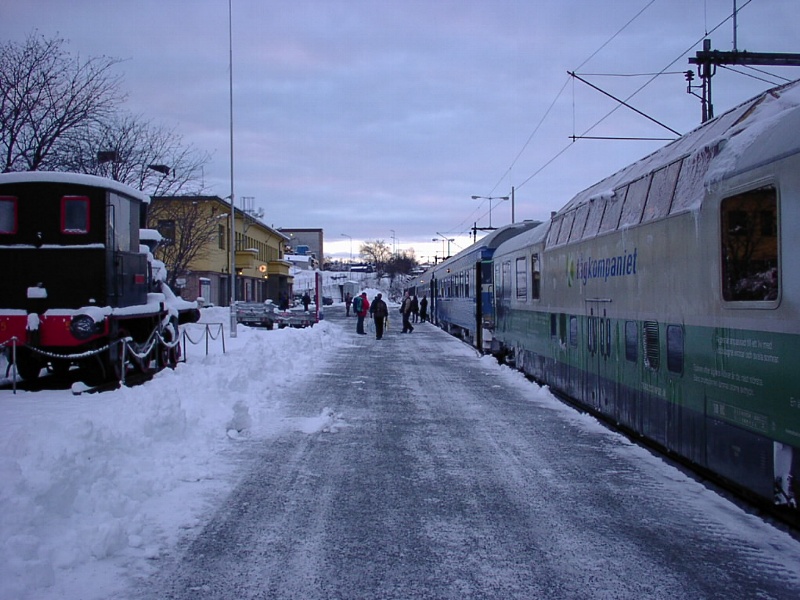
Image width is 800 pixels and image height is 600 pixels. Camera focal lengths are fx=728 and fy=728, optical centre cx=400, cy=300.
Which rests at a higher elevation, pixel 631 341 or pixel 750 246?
pixel 750 246

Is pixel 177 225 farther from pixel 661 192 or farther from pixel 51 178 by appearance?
pixel 661 192

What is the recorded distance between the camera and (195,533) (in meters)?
5.39

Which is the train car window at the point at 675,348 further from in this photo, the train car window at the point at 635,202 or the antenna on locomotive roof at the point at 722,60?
the antenna on locomotive roof at the point at 722,60

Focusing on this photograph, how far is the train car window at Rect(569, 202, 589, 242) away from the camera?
34.8 feet

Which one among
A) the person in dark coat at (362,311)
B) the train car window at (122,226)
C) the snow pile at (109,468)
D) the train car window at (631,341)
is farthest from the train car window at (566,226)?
the person in dark coat at (362,311)

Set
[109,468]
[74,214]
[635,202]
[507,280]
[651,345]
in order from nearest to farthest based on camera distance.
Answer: [109,468] → [651,345] → [635,202] → [74,214] → [507,280]

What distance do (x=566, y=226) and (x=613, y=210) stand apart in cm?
253

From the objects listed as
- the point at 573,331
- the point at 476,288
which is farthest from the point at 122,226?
the point at 476,288

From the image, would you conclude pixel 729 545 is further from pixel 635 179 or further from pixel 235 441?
pixel 235 441

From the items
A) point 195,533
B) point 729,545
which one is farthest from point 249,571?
point 729,545

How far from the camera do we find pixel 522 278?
15148 mm

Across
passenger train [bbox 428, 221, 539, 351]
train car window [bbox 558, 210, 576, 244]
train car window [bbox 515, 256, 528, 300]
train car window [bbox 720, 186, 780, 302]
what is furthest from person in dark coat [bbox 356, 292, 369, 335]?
train car window [bbox 720, 186, 780, 302]

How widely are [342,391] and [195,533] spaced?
7.89m

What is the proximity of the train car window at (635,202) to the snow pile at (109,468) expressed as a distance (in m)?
4.54
